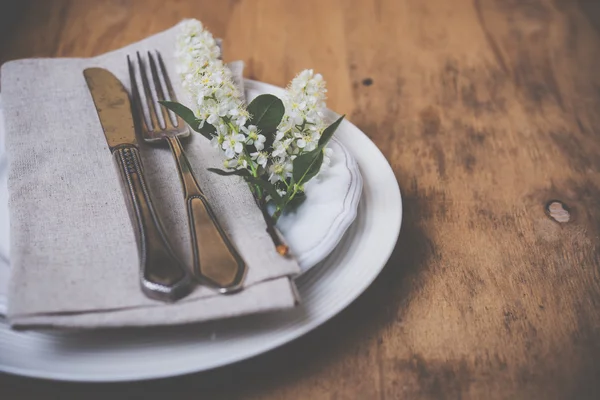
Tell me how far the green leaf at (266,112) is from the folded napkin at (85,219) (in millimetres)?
59

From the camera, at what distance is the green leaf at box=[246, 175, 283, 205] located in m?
0.47

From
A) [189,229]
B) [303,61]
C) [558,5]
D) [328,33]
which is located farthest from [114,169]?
[558,5]

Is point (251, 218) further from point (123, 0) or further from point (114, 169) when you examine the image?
point (123, 0)

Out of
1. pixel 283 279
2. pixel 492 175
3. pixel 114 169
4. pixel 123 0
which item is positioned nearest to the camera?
pixel 283 279

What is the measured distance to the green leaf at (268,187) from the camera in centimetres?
47

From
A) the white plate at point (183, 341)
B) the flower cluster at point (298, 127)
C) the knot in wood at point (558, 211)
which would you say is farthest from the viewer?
the knot in wood at point (558, 211)

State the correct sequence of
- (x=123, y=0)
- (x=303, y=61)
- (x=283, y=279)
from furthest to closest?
(x=123, y=0) → (x=303, y=61) → (x=283, y=279)

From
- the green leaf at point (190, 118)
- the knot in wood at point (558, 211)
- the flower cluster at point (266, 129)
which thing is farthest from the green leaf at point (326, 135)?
the knot in wood at point (558, 211)

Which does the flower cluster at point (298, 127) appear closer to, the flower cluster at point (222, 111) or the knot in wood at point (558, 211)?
the flower cluster at point (222, 111)

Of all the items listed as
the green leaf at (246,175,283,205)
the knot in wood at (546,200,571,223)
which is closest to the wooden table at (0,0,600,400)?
the knot in wood at (546,200,571,223)

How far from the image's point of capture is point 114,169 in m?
0.53

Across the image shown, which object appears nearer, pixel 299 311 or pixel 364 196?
pixel 299 311

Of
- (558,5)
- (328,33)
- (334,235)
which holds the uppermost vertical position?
(334,235)

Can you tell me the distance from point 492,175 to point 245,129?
0.34 meters
